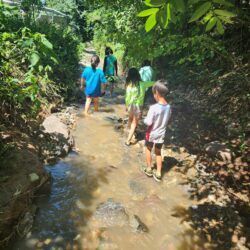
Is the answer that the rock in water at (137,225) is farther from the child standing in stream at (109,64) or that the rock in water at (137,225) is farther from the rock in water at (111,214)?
the child standing in stream at (109,64)

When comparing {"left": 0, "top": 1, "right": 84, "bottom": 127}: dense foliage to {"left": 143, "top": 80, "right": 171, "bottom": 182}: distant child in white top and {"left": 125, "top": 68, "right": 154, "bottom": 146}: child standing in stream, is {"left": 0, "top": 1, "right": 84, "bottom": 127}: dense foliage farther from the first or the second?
{"left": 143, "top": 80, "right": 171, "bottom": 182}: distant child in white top

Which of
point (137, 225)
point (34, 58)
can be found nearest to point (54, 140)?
point (137, 225)

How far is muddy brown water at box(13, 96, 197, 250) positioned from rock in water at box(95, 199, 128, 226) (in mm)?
85

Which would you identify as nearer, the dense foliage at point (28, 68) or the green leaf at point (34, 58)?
the green leaf at point (34, 58)

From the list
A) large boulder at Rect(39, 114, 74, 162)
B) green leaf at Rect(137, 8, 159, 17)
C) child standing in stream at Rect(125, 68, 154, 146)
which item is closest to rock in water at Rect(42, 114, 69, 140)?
large boulder at Rect(39, 114, 74, 162)

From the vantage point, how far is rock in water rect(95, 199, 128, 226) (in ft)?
14.4

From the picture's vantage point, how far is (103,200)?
16.0ft

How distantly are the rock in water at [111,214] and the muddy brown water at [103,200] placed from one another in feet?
0.28

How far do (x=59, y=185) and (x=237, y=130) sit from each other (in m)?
4.20

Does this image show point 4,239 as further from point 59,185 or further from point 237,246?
point 237,246

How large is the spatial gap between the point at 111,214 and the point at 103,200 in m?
0.42

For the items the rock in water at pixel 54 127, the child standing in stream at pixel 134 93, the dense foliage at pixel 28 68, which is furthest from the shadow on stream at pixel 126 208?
the dense foliage at pixel 28 68

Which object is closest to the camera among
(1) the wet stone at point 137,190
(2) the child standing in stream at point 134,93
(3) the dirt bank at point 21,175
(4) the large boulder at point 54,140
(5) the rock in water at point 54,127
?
(3) the dirt bank at point 21,175

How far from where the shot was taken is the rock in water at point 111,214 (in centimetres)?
439
